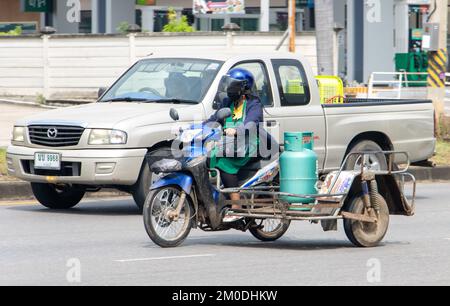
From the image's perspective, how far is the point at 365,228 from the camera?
35.5ft

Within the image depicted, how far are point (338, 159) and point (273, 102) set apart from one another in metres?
1.31

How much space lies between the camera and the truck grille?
13.0 m

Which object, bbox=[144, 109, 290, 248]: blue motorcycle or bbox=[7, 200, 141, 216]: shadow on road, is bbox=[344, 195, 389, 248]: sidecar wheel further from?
bbox=[7, 200, 141, 216]: shadow on road

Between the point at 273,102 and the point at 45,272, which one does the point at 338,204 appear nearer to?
the point at 45,272

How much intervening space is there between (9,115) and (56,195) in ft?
37.3

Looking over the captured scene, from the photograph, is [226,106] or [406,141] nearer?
[226,106]

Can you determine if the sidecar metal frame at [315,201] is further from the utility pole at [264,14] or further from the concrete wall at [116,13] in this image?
the concrete wall at [116,13]

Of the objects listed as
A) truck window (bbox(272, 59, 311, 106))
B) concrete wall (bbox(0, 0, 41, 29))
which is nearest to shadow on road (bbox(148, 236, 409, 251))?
truck window (bbox(272, 59, 311, 106))

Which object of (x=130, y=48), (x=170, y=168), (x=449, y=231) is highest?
(x=130, y=48)

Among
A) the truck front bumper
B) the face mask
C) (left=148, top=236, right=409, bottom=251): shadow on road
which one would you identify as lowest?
(left=148, top=236, right=409, bottom=251): shadow on road

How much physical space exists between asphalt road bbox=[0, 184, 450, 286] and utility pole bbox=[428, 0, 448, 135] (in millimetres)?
9139

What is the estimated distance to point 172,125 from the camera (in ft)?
42.9
